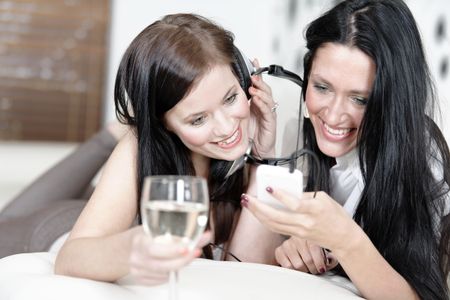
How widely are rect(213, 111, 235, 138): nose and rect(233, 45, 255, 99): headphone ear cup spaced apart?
137 millimetres

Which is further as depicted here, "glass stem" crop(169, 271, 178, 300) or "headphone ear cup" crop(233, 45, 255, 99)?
"headphone ear cup" crop(233, 45, 255, 99)

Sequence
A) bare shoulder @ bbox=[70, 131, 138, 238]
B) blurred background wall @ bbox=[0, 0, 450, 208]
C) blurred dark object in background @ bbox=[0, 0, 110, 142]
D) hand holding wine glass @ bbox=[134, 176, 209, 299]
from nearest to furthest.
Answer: hand holding wine glass @ bbox=[134, 176, 209, 299] < bare shoulder @ bbox=[70, 131, 138, 238] < blurred background wall @ bbox=[0, 0, 450, 208] < blurred dark object in background @ bbox=[0, 0, 110, 142]

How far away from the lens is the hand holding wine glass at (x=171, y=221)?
0.92m

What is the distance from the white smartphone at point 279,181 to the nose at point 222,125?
35 centimetres

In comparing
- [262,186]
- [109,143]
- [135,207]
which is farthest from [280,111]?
[262,186]

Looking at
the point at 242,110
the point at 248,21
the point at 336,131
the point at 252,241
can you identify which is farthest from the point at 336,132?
the point at 248,21

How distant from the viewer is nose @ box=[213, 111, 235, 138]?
1582 millimetres

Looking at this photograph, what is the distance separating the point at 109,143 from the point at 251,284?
1730mm

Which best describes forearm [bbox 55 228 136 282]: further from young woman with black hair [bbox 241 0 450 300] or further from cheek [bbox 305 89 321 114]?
cheek [bbox 305 89 321 114]

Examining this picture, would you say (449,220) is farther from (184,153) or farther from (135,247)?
(135,247)

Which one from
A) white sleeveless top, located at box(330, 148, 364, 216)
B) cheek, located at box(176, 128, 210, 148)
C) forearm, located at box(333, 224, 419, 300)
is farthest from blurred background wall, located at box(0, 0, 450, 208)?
forearm, located at box(333, 224, 419, 300)

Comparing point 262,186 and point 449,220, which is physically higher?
point 262,186

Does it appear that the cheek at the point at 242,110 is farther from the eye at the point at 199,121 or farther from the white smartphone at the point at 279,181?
the white smartphone at the point at 279,181

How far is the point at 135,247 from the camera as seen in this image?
965 millimetres
